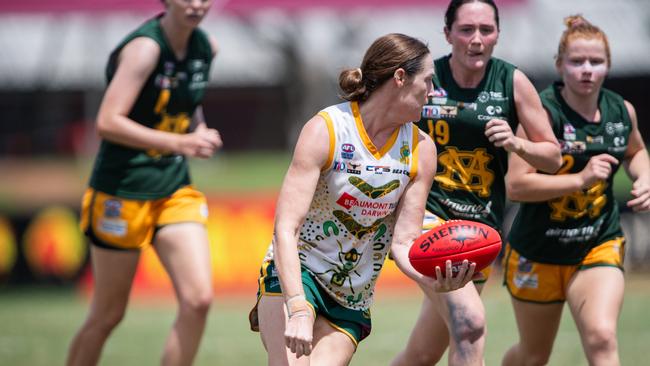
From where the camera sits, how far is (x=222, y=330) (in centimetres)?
1030

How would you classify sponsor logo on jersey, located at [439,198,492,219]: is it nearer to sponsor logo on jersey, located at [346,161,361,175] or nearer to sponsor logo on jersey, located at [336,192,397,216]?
sponsor logo on jersey, located at [336,192,397,216]

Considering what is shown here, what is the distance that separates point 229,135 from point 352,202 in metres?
24.7

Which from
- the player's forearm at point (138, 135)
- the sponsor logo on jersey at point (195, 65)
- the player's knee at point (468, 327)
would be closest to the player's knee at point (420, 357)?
the player's knee at point (468, 327)

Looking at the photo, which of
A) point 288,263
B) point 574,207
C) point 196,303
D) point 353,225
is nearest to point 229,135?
point 196,303

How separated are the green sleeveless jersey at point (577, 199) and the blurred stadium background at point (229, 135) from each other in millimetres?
1994

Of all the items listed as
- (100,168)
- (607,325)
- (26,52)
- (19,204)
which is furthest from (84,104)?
(607,325)

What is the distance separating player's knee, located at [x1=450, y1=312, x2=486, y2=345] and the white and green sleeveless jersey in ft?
1.91

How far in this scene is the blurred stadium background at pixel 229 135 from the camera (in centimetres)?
1012

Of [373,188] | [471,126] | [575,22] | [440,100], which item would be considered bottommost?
[373,188]

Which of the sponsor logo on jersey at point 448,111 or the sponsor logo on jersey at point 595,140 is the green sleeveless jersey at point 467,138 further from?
the sponsor logo on jersey at point 595,140

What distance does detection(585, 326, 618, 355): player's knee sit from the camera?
19.2ft

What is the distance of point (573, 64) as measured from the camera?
620cm

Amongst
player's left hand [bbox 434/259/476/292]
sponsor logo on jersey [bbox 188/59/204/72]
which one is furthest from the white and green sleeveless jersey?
sponsor logo on jersey [bbox 188/59/204/72]

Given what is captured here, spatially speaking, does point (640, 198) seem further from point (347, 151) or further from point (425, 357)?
point (347, 151)
